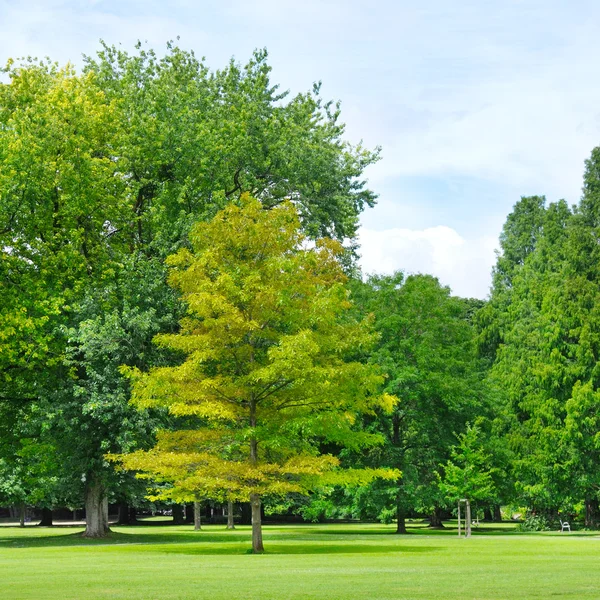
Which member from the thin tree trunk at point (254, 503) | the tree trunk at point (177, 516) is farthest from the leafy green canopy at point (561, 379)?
the tree trunk at point (177, 516)

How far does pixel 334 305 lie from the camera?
3219 centimetres

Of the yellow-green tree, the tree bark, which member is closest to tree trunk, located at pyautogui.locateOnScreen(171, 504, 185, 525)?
the tree bark

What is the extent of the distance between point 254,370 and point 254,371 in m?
0.70

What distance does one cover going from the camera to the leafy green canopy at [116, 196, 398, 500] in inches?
1233

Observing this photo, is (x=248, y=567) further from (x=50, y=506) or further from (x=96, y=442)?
(x=50, y=506)

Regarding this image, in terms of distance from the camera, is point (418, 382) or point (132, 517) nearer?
point (418, 382)

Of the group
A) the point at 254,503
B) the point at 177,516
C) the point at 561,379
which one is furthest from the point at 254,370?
the point at 177,516

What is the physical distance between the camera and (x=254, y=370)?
1253 inches

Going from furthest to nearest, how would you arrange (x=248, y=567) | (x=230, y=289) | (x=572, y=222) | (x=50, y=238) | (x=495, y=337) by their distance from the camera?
(x=495, y=337) < (x=572, y=222) < (x=50, y=238) < (x=230, y=289) < (x=248, y=567)

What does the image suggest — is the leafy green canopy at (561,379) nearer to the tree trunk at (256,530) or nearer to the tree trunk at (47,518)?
the tree trunk at (256,530)

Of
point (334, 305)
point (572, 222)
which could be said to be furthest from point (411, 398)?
point (334, 305)

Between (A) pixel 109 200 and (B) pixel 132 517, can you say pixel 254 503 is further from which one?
(B) pixel 132 517

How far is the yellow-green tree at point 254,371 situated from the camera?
3130 cm

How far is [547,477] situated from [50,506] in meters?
38.1
